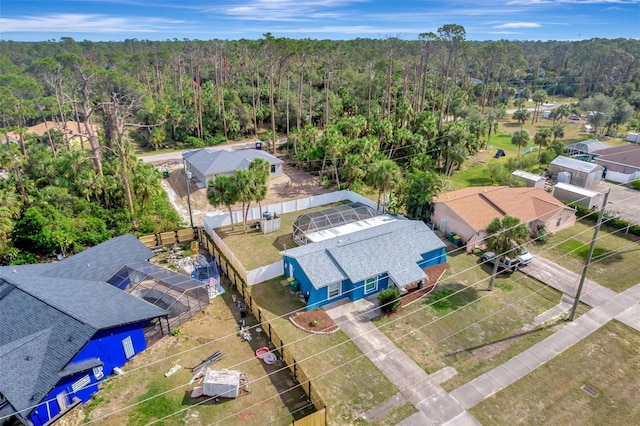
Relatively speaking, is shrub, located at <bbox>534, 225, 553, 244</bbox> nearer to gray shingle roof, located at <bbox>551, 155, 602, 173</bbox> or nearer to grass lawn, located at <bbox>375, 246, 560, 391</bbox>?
grass lawn, located at <bbox>375, 246, 560, 391</bbox>

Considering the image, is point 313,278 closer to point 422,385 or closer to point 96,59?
point 422,385

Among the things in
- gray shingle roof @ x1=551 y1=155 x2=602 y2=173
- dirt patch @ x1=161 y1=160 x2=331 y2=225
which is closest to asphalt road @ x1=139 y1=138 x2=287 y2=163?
dirt patch @ x1=161 y1=160 x2=331 y2=225

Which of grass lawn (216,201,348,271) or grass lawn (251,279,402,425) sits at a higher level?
grass lawn (216,201,348,271)

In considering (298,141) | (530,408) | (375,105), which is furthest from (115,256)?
(375,105)

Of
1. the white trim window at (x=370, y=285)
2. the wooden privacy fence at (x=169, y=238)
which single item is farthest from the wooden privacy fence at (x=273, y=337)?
the white trim window at (x=370, y=285)

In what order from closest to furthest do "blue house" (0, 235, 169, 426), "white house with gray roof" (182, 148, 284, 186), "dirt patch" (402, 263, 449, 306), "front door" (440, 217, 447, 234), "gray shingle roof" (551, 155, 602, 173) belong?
"blue house" (0, 235, 169, 426) < "dirt patch" (402, 263, 449, 306) < "front door" (440, 217, 447, 234) < "white house with gray roof" (182, 148, 284, 186) < "gray shingle roof" (551, 155, 602, 173)

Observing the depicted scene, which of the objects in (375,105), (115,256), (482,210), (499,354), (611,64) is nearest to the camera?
(499,354)

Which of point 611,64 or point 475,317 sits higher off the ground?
point 611,64
